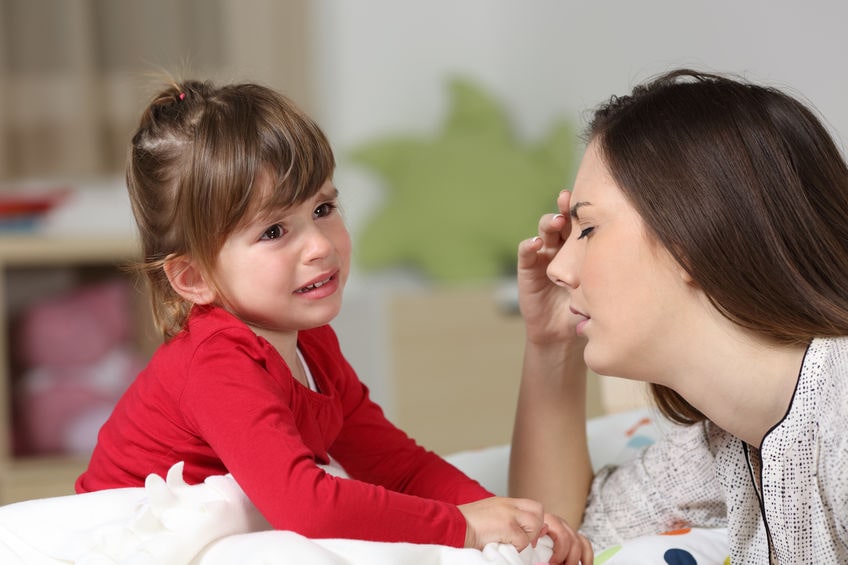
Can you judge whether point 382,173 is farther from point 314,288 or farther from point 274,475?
point 274,475

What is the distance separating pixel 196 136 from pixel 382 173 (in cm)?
206

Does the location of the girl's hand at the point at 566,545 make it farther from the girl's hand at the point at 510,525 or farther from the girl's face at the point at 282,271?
the girl's face at the point at 282,271

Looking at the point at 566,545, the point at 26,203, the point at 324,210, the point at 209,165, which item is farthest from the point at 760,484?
the point at 26,203

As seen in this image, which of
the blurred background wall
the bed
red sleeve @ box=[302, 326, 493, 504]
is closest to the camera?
the bed

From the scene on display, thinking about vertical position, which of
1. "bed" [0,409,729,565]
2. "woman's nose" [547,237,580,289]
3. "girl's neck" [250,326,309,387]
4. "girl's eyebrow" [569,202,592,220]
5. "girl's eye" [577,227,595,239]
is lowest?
"bed" [0,409,729,565]

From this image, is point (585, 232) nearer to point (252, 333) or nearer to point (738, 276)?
point (738, 276)

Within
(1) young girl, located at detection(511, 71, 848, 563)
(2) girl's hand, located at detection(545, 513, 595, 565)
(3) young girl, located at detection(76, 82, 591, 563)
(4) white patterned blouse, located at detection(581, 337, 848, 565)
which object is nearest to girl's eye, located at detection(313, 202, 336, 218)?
(3) young girl, located at detection(76, 82, 591, 563)

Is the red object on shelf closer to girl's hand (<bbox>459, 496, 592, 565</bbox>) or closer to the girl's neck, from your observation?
the girl's neck

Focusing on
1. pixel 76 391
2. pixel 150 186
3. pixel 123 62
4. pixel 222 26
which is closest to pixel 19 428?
pixel 76 391

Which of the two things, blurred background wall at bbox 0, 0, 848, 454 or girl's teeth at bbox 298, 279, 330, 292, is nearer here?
girl's teeth at bbox 298, 279, 330, 292

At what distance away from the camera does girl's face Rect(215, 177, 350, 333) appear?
97cm

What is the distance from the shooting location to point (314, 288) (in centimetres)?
101

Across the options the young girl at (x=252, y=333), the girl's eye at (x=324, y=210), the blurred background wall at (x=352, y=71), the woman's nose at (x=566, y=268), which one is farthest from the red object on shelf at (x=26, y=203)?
the woman's nose at (x=566, y=268)

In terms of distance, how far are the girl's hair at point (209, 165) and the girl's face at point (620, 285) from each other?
267 millimetres
